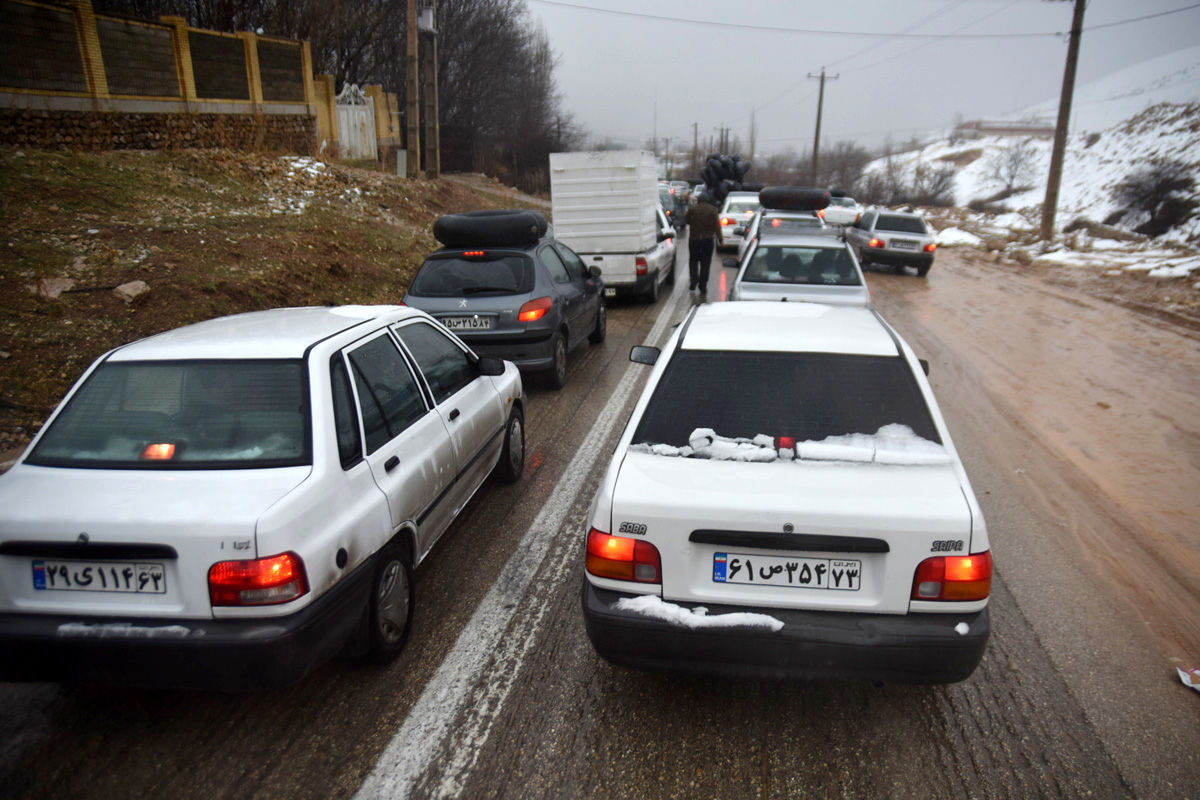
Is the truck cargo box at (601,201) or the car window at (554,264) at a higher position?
the truck cargo box at (601,201)

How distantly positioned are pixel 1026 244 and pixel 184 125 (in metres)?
25.1

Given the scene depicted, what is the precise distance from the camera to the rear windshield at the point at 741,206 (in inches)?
840

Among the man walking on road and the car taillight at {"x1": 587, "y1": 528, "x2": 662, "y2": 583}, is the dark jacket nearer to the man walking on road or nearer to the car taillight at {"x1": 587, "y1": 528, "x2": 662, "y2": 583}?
the man walking on road

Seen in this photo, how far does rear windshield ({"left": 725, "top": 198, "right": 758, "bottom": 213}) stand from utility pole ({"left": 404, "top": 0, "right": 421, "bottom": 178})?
30.6ft

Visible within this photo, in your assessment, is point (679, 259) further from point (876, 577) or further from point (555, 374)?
point (876, 577)

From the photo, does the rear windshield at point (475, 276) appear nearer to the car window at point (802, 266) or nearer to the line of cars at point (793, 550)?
the car window at point (802, 266)

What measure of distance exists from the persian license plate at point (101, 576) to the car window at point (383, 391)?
965 millimetres

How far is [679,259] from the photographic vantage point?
64.3 feet

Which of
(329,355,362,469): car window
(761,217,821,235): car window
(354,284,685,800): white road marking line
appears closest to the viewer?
(354,284,685,800): white road marking line

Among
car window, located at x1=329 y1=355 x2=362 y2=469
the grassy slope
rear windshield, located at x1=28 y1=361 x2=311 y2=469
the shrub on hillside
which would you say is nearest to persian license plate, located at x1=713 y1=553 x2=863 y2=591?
car window, located at x1=329 y1=355 x2=362 y2=469

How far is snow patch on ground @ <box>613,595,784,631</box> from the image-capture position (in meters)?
2.64

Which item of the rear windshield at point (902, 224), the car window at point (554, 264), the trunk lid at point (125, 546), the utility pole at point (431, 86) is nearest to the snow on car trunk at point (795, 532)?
the trunk lid at point (125, 546)

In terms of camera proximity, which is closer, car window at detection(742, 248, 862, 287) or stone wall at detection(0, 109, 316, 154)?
car window at detection(742, 248, 862, 287)

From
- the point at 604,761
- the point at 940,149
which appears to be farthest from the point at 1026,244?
the point at 940,149
